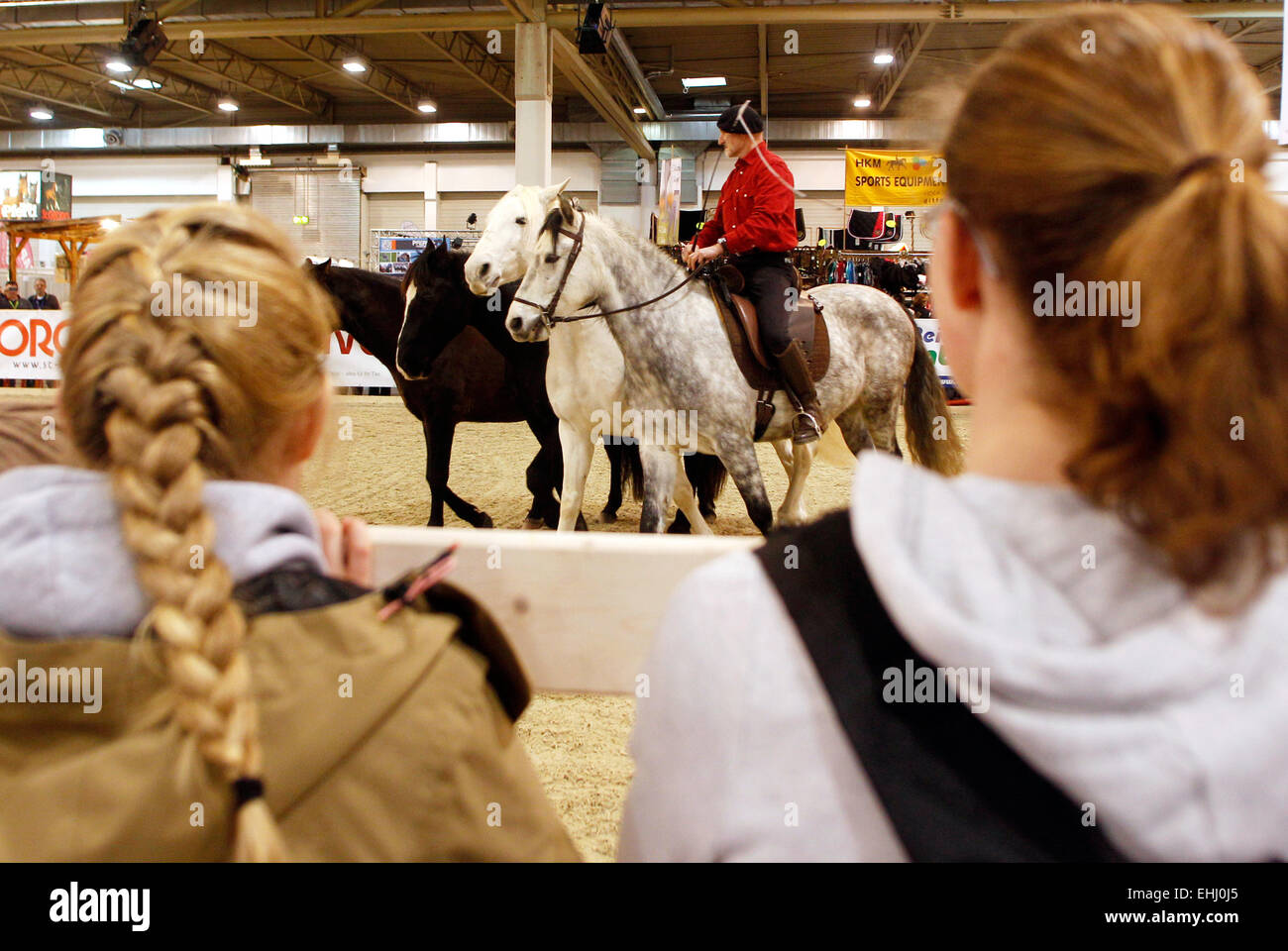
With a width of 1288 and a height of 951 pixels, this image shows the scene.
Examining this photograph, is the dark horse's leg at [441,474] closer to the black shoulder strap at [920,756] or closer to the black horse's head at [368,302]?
the black horse's head at [368,302]

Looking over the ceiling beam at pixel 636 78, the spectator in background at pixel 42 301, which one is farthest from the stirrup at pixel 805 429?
the spectator in background at pixel 42 301

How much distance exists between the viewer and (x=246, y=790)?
26.4 inches

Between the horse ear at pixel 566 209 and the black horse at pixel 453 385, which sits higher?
the horse ear at pixel 566 209

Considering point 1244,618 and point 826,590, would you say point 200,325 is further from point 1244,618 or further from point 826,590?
point 1244,618

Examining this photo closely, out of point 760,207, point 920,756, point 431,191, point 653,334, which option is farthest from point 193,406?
point 431,191

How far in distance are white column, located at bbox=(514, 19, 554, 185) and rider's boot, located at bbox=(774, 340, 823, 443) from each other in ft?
19.6

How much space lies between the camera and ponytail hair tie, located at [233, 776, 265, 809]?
0.67 metres

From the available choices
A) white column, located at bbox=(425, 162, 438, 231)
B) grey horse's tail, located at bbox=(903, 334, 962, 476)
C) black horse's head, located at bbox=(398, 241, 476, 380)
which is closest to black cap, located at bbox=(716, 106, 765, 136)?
grey horse's tail, located at bbox=(903, 334, 962, 476)

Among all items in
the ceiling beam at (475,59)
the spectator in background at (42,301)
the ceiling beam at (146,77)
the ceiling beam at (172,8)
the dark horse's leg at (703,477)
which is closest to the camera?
the dark horse's leg at (703,477)

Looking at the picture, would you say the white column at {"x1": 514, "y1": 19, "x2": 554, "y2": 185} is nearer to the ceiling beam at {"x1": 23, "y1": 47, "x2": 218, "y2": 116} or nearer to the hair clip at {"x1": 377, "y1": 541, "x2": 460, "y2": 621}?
the hair clip at {"x1": 377, "y1": 541, "x2": 460, "y2": 621}

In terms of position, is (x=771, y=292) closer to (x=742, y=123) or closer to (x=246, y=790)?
(x=742, y=123)

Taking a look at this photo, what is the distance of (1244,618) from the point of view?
563 mm

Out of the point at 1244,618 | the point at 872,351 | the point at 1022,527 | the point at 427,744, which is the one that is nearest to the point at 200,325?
the point at 427,744

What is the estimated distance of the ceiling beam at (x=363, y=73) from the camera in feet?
54.8
